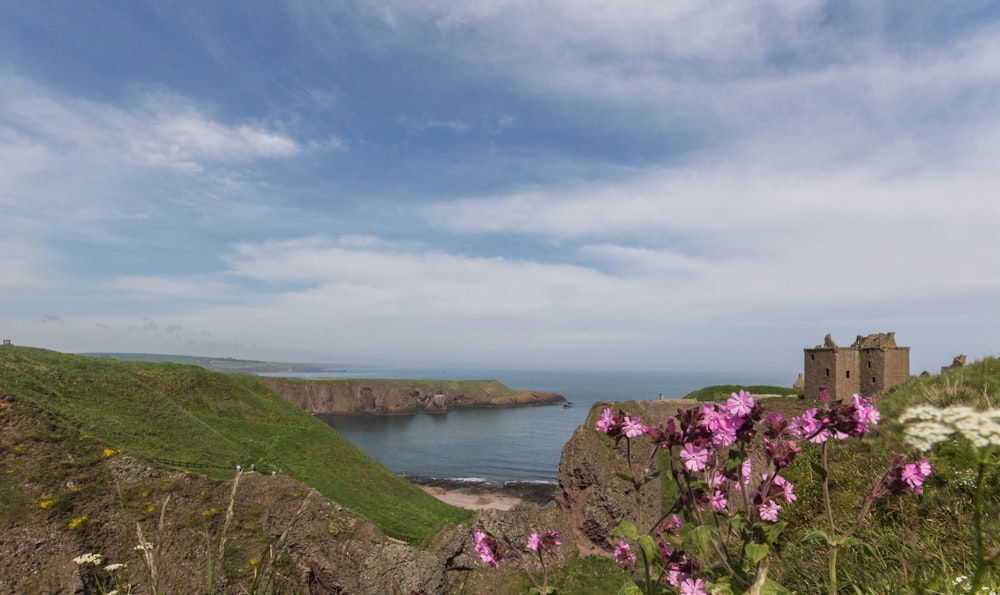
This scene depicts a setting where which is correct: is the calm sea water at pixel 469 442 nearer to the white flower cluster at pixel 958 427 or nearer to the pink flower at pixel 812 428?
the pink flower at pixel 812 428

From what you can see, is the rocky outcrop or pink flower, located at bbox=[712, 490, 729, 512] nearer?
pink flower, located at bbox=[712, 490, 729, 512]

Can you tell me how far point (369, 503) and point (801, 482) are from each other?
77.9ft

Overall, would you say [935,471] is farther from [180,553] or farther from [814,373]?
[814,373]

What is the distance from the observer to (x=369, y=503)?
91.7 feet

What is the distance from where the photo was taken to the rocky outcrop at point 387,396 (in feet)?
468

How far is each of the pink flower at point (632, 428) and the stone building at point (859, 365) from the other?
4369 centimetres

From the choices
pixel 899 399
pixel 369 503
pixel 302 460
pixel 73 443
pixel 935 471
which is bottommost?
pixel 369 503

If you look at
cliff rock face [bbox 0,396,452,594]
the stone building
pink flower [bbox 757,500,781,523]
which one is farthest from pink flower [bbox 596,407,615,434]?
the stone building

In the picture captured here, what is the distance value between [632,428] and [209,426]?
1207 inches

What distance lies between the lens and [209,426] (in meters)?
27.8

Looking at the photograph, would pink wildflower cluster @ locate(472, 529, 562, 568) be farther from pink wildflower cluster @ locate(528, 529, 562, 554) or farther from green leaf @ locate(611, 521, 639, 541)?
green leaf @ locate(611, 521, 639, 541)

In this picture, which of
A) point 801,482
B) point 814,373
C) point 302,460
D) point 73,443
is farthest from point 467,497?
point 801,482

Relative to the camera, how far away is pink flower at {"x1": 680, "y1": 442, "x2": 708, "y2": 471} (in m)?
3.34

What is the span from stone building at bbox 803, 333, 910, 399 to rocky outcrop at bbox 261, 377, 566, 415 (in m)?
123
